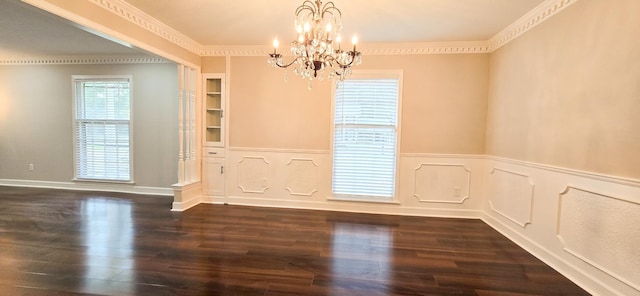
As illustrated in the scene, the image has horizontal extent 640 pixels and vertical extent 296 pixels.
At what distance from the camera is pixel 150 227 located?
346 centimetres

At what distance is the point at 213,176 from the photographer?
464 centimetres

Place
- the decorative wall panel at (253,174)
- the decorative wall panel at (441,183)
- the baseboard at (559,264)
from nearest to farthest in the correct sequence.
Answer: the baseboard at (559,264) → the decorative wall panel at (441,183) → the decorative wall panel at (253,174)

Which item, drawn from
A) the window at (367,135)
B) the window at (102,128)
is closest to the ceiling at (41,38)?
the window at (102,128)

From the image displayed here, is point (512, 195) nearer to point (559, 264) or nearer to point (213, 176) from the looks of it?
point (559, 264)

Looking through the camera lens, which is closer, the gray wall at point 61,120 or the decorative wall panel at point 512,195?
the decorative wall panel at point 512,195

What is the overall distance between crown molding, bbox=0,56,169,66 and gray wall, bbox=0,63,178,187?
0.07 metres

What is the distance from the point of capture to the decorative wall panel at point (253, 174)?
14.9 feet

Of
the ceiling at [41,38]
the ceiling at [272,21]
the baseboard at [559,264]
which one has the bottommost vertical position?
the baseboard at [559,264]

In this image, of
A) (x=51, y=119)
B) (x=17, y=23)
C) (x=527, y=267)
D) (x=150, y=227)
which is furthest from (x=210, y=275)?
(x=51, y=119)

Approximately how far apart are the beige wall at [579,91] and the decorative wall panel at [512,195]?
0.89ft

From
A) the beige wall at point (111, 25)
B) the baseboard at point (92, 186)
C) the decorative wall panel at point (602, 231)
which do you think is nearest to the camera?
the decorative wall panel at point (602, 231)

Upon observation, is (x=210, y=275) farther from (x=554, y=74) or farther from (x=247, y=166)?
(x=554, y=74)

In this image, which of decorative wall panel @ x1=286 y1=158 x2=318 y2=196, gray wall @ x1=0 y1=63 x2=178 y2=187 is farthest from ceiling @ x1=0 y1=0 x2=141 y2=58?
decorative wall panel @ x1=286 y1=158 x2=318 y2=196

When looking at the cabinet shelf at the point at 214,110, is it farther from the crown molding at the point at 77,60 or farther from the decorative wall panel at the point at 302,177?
the decorative wall panel at the point at 302,177
